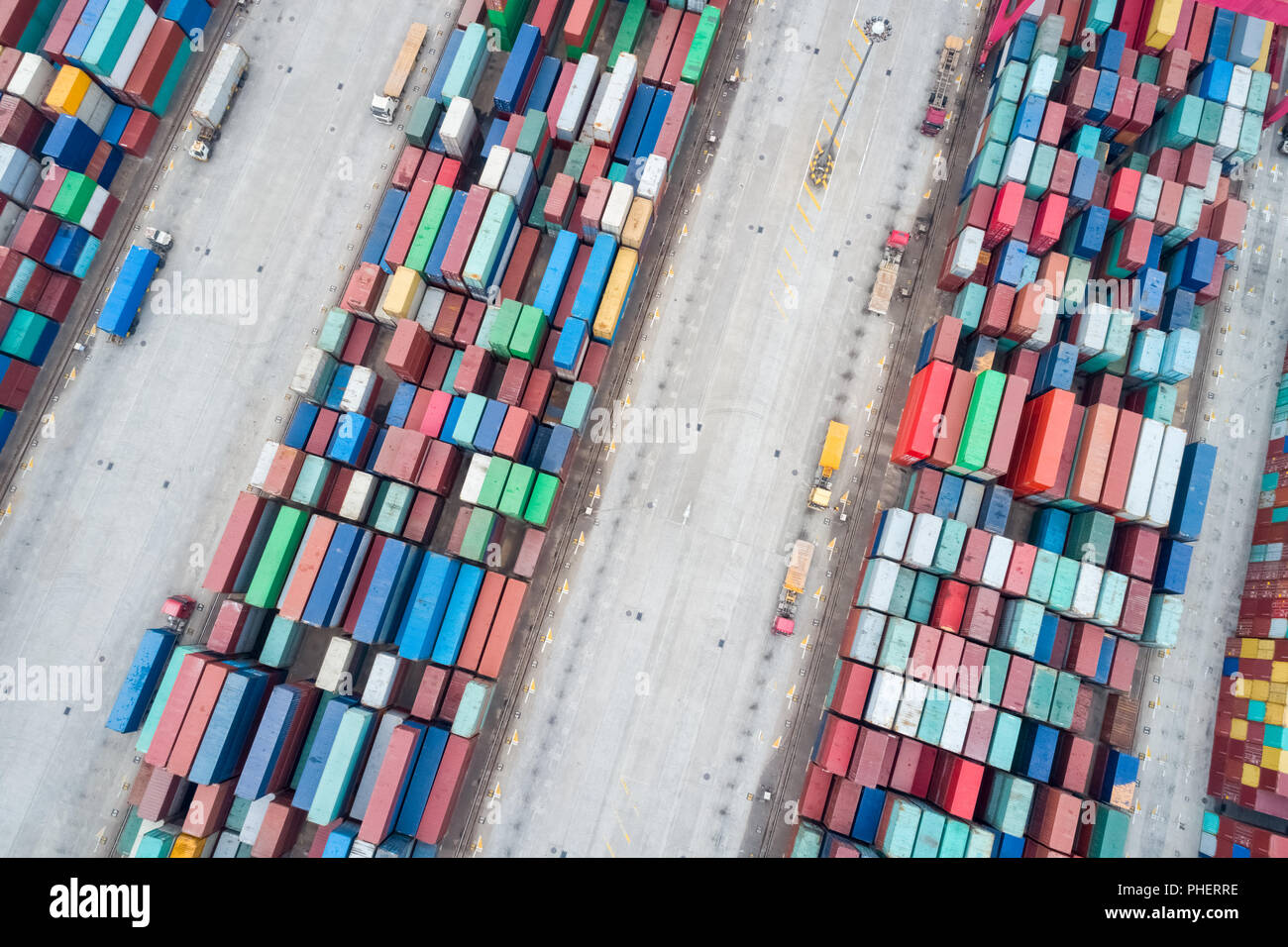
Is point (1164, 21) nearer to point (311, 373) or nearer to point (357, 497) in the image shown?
point (311, 373)

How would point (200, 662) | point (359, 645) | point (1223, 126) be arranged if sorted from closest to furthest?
1. point (200, 662)
2. point (359, 645)
3. point (1223, 126)

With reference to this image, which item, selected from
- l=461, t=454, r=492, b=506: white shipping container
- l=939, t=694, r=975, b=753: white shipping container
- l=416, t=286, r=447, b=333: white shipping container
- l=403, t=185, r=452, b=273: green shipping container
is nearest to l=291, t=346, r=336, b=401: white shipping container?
l=416, t=286, r=447, b=333: white shipping container

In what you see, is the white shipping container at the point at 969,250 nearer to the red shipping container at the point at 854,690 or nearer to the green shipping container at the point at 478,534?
the red shipping container at the point at 854,690

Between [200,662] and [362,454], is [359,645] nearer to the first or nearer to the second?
[200,662]

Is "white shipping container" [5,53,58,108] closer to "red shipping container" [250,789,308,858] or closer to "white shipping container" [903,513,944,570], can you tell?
"red shipping container" [250,789,308,858]

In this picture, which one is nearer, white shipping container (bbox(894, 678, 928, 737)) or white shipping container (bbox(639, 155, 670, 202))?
white shipping container (bbox(894, 678, 928, 737))

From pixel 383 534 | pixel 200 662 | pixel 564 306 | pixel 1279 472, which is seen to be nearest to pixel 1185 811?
pixel 1279 472
